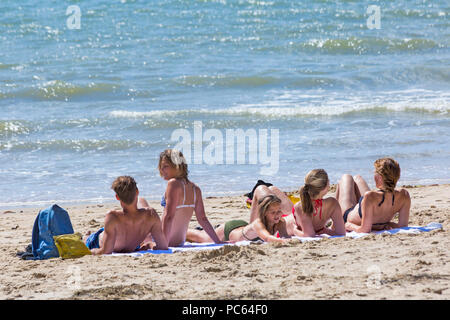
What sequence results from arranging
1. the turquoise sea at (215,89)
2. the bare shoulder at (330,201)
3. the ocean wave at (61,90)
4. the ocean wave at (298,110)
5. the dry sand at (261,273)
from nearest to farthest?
the dry sand at (261,273), the bare shoulder at (330,201), the turquoise sea at (215,89), the ocean wave at (298,110), the ocean wave at (61,90)

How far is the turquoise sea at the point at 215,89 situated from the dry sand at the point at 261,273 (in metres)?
3.50

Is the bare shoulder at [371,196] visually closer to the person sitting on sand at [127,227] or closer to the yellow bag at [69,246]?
the person sitting on sand at [127,227]

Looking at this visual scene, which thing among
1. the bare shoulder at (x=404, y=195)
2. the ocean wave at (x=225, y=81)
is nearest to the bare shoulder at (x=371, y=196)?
the bare shoulder at (x=404, y=195)

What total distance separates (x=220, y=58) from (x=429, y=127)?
7.51m

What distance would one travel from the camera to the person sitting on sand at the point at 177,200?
5613 mm

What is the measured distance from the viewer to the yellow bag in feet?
17.3

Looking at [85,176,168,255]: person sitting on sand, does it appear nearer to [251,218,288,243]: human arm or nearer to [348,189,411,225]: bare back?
[251,218,288,243]: human arm

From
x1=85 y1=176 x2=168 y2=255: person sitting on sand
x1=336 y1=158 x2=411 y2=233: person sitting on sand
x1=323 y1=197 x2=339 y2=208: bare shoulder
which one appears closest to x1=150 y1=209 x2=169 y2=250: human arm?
x1=85 y1=176 x2=168 y2=255: person sitting on sand

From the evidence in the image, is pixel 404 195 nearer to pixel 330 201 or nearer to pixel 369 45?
pixel 330 201

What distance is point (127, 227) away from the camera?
5.40 meters

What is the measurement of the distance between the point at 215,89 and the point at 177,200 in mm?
9894

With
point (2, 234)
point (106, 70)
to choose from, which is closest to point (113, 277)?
point (2, 234)
